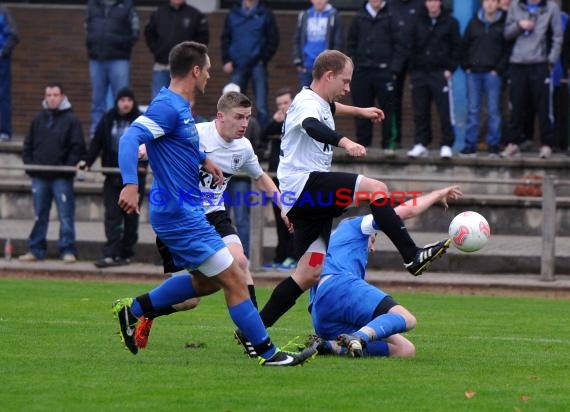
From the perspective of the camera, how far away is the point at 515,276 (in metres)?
16.9

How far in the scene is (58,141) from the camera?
58.0ft

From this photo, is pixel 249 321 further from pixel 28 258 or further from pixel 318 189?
pixel 28 258

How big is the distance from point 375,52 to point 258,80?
1.87m

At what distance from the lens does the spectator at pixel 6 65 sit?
2055 cm

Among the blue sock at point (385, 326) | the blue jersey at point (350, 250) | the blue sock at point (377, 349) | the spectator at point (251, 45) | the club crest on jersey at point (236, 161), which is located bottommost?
the blue sock at point (377, 349)

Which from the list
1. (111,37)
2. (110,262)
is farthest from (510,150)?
(110,262)

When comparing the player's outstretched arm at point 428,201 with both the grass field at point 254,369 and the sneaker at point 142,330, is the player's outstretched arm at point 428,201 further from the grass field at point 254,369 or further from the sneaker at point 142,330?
the sneaker at point 142,330

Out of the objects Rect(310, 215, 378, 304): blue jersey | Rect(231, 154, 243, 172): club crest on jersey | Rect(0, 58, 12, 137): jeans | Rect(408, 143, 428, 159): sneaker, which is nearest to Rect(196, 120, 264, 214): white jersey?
Rect(231, 154, 243, 172): club crest on jersey

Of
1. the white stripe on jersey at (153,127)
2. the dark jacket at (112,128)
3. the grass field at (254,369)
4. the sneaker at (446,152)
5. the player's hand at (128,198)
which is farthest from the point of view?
the sneaker at (446,152)

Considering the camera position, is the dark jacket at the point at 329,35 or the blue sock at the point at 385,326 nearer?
the blue sock at the point at 385,326

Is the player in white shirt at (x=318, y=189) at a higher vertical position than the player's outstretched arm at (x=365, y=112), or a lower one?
lower

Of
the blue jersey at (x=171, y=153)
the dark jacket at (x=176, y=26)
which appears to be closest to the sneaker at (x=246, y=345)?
the blue jersey at (x=171, y=153)

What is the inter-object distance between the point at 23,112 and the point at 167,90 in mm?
14588

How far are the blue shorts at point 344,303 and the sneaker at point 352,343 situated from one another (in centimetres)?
34
